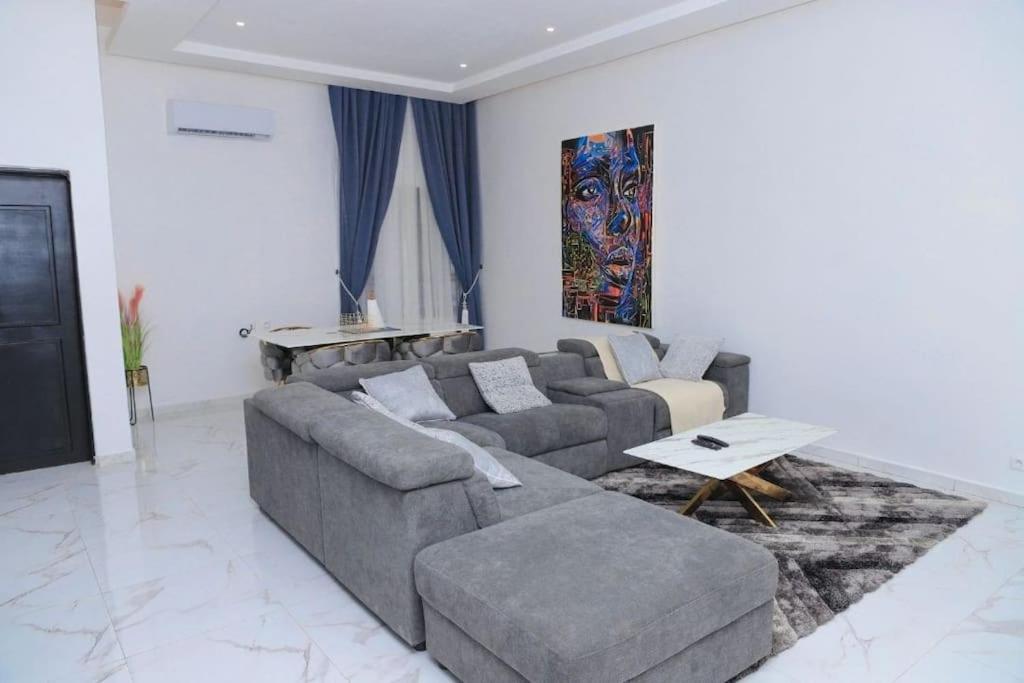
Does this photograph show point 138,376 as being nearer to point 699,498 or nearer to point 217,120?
point 217,120

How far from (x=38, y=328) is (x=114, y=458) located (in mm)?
940

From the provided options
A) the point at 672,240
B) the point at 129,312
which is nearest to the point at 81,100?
the point at 129,312

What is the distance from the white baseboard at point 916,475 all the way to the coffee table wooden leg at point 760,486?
0.93 metres

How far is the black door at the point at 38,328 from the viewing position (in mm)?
4453

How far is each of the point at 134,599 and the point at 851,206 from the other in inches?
171

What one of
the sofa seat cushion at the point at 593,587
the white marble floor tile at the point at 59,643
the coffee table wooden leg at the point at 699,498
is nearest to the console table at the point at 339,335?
the white marble floor tile at the point at 59,643

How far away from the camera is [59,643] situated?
8.79ft

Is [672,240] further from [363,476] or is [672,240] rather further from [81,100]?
[81,100]

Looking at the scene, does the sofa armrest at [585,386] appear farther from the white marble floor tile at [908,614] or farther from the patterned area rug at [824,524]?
the white marble floor tile at [908,614]

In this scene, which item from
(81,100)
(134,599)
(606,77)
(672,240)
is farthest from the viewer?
(606,77)

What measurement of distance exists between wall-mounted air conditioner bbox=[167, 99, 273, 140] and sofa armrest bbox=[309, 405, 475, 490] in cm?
404

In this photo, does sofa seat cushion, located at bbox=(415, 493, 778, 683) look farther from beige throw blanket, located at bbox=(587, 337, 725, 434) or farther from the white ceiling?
the white ceiling

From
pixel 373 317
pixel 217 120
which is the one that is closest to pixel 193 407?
pixel 373 317

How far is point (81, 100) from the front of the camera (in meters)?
4.47
